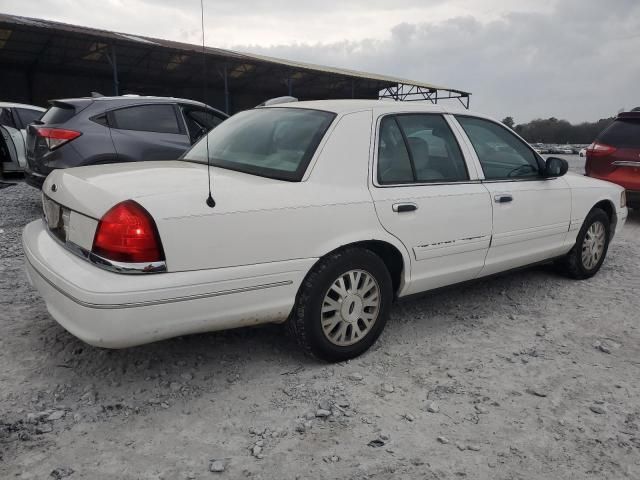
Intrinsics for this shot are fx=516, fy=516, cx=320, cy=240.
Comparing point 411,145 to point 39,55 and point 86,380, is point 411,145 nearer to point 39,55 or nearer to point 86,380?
point 86,380

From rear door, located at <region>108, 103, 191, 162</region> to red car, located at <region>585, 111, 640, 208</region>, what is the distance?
18.6 ft

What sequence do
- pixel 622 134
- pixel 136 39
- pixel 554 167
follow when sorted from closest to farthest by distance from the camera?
pixel 554 167 < pixel 622 134 < pixel 136 39

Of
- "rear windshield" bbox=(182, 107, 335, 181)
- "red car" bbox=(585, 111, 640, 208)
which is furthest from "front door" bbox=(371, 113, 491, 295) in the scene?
"red car" bbox=(585, 111, 640, 208)

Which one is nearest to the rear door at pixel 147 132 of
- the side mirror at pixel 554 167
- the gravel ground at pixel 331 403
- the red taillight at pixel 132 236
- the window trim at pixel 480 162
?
the gravel ground at pixel 331 403

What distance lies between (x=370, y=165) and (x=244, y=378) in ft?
4.44

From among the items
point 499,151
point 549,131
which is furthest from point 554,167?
point 549,131

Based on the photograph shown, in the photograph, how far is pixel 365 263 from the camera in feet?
9.33

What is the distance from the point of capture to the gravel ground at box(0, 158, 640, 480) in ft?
6.78

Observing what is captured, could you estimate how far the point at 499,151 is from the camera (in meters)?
3.80

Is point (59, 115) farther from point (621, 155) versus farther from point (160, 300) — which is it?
point (621, 155)

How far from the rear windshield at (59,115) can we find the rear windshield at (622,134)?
699 cm

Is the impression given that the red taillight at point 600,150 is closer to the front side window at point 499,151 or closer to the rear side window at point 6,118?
the front side window at point 499,151

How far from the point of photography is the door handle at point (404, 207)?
2.92 meters

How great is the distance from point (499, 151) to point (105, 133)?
13.9 ft
